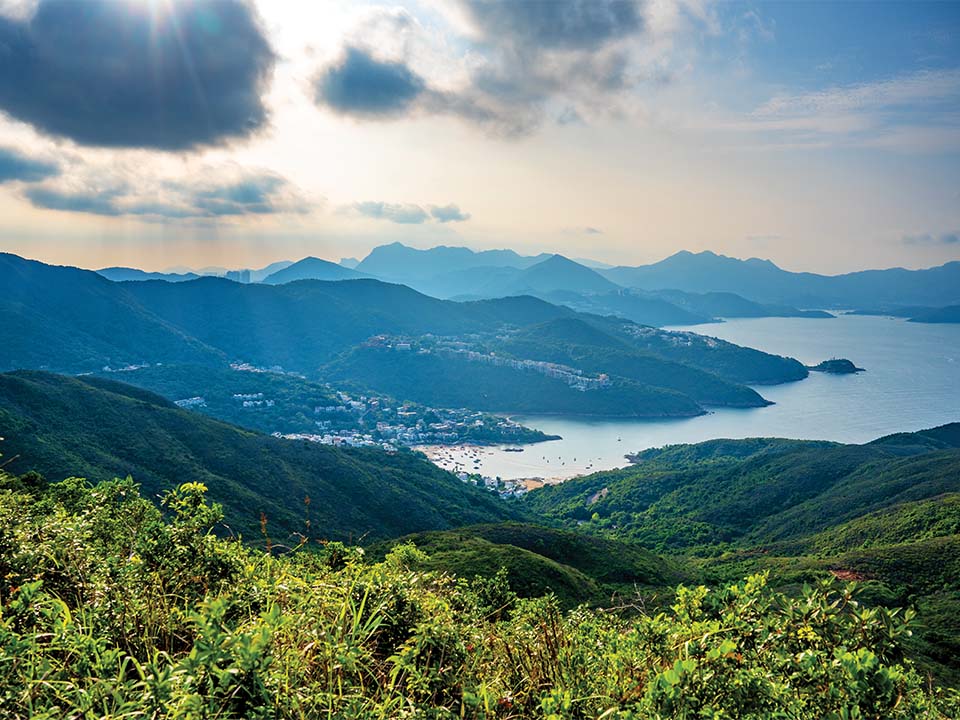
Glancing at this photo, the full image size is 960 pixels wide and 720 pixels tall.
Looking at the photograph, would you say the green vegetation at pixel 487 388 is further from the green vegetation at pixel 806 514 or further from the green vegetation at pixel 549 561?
the green vegetation at pixel 549 561

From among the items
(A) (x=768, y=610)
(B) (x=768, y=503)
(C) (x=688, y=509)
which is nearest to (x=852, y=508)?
(B) (x=768, y=503)

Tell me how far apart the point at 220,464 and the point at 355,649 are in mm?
43181

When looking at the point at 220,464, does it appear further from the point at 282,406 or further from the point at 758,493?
the point at 282,406

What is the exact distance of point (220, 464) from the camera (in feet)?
134

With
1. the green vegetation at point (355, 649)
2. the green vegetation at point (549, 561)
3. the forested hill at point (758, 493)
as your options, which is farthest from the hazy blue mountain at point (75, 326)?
the green vegetation at point (355, 649)

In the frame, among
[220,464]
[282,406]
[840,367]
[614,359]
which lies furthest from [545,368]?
[220,464]

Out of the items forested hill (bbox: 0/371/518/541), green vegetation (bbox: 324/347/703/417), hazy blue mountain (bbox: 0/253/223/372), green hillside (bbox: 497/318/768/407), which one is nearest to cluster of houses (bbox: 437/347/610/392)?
green vegetation (bbox: 324/347/703/417)

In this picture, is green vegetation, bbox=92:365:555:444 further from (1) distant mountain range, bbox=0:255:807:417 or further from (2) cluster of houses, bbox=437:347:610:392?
(2) cluster of houses, bbox=437:347:610:392

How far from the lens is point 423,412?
107812 millimetres

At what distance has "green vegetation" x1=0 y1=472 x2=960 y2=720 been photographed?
6.75 feet

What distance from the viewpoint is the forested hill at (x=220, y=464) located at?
1291 inches

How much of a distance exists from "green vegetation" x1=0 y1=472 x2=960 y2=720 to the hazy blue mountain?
398ft

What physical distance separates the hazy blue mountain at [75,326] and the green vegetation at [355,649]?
12138cm

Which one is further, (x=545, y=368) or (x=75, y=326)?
(x=545, y=368)
